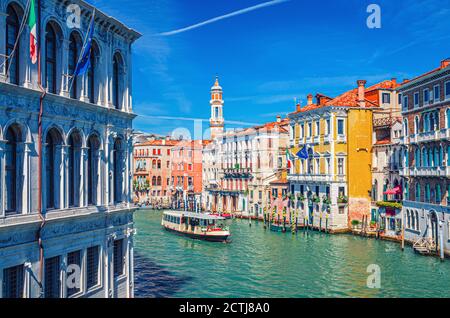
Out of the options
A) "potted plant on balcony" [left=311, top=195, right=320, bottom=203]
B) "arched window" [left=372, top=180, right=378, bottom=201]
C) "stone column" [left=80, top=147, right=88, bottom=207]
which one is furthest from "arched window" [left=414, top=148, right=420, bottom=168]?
"stone column" [left=80, top=147, right=88, bottom=207]

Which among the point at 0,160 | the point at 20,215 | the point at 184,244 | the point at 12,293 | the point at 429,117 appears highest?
the point at 429,117

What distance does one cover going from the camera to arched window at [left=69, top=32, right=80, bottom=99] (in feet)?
32.2

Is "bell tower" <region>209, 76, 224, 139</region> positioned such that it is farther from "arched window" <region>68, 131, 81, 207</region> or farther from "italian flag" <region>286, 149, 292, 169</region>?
"arched window" <region>68, 131, 81, 207</region>

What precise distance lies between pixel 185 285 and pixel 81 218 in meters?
8.15

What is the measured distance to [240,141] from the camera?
45.8m

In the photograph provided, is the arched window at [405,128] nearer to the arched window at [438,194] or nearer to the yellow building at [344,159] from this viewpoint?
the arched window at [438,194]

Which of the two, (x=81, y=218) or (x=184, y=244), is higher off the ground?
(x=81, y=218)

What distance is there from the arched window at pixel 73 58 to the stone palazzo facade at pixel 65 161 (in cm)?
2

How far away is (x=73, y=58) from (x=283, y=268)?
1288 cm

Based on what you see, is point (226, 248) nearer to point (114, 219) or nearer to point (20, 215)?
point (114, 219)

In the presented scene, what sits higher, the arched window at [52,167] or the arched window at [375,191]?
the arched window at [52,167]

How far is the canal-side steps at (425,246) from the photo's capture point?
70.2 ft

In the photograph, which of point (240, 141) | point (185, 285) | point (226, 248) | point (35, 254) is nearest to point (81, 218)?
point (35, 254)

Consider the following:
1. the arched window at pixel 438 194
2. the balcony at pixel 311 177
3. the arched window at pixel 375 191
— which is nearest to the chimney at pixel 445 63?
the arched window at pixel 438 194
